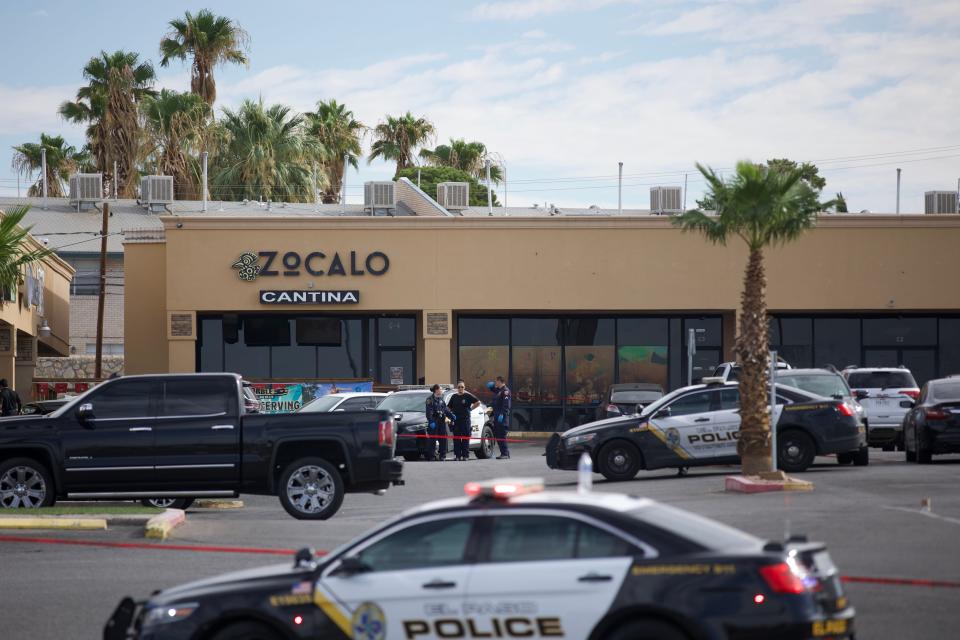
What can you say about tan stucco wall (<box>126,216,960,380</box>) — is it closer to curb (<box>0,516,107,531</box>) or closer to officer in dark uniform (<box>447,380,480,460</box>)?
officer in dark uniform (<box>447,380,480,460</box>)

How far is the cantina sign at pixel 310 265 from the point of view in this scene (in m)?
38.5

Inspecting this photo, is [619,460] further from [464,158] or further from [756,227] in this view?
[464,158]

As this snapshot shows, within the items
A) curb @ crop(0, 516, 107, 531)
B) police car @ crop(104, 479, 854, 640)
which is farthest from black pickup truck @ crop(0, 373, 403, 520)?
police car @ crop(104, 479, 854, 640)

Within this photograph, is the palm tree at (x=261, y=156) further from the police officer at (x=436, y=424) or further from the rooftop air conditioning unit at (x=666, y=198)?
the police officer at (x=436, y=424)

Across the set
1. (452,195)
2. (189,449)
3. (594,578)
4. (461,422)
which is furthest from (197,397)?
(452,195)

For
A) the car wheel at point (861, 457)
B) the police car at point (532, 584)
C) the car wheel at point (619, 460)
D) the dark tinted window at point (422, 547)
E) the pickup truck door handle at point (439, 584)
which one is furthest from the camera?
the car wheel at point (861, 457)

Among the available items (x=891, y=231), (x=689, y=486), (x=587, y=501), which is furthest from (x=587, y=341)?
(x=587, y=501)

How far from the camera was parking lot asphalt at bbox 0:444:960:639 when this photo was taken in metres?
10.6

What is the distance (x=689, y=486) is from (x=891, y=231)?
20.9 meters

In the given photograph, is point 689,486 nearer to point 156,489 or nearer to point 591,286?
point 156,489

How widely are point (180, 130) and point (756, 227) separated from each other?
43.3 metres

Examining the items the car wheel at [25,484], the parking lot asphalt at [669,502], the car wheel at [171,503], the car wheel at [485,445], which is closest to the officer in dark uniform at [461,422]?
the car wheel at [485,445]

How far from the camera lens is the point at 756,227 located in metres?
19.7

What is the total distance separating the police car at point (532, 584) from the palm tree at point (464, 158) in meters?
63.9
